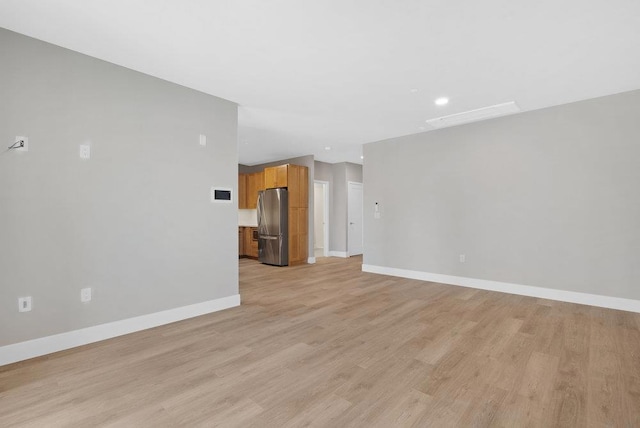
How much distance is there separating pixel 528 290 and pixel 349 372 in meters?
3.49

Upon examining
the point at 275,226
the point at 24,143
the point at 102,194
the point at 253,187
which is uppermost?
the point at 253,187

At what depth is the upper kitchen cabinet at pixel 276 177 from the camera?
22.4 ft

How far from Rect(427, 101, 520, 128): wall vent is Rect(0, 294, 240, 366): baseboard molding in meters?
4.13

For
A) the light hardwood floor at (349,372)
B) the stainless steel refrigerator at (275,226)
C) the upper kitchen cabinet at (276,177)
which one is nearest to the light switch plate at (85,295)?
the light hardwood floor at (349,372)

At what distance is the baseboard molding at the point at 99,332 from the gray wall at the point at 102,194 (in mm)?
55

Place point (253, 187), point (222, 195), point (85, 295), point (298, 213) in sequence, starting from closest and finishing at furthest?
point (85, 295) → point (222, 195) → point (298, 213) → point (253, 187)

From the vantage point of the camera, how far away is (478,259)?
4.67 meters

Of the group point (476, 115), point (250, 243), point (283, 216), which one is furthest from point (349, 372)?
point (250, 243)

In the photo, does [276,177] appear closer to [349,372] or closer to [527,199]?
[527,199]

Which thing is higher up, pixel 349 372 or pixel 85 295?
pixel 85 295

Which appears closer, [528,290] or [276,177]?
[528,290]

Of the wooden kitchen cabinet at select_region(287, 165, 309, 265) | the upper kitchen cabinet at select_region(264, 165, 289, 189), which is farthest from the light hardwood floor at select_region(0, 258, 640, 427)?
the upper kitchen cabinet at select_region(264, 165, 289, 189)

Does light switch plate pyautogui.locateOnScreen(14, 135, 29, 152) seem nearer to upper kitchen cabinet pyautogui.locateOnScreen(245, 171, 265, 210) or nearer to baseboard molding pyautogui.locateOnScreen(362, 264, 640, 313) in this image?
baseboard molding pyautogui.locateOnScreen(362, 264, 640, 313)

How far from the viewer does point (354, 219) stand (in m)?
8.41
